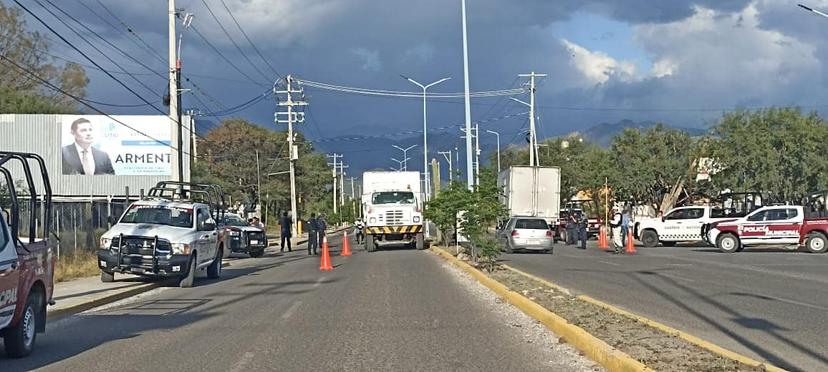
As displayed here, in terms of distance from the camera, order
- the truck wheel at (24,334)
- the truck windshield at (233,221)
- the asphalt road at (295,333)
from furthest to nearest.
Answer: the truck windshield at (233,221) → the truck wheel at (24,334) → the asphalt road at (295,333)

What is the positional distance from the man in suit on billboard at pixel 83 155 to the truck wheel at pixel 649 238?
31748 mm

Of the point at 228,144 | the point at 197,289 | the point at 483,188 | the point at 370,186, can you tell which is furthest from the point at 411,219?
the point at 228,144

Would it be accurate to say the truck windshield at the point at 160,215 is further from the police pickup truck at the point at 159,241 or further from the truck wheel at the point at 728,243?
the truck wheel at the point at 728,243

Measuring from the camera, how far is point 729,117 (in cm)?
5175

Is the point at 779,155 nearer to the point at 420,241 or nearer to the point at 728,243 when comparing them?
the point at 728,243

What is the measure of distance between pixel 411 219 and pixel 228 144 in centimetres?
4978

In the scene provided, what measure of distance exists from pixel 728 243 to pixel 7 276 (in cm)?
2954

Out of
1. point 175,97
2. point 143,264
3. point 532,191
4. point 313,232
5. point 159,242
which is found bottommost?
point 143,264

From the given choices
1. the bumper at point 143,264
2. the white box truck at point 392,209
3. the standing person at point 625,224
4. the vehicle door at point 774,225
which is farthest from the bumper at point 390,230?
the bumper at point 143,264

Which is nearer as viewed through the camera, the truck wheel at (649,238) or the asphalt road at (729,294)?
the asphalt road at (729,294)

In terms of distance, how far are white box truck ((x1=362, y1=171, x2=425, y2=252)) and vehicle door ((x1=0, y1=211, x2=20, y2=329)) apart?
93.7ft

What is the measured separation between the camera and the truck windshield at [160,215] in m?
21.8

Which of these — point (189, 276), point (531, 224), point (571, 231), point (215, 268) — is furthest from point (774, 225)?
point (189, 276)

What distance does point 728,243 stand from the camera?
34.4 meters
